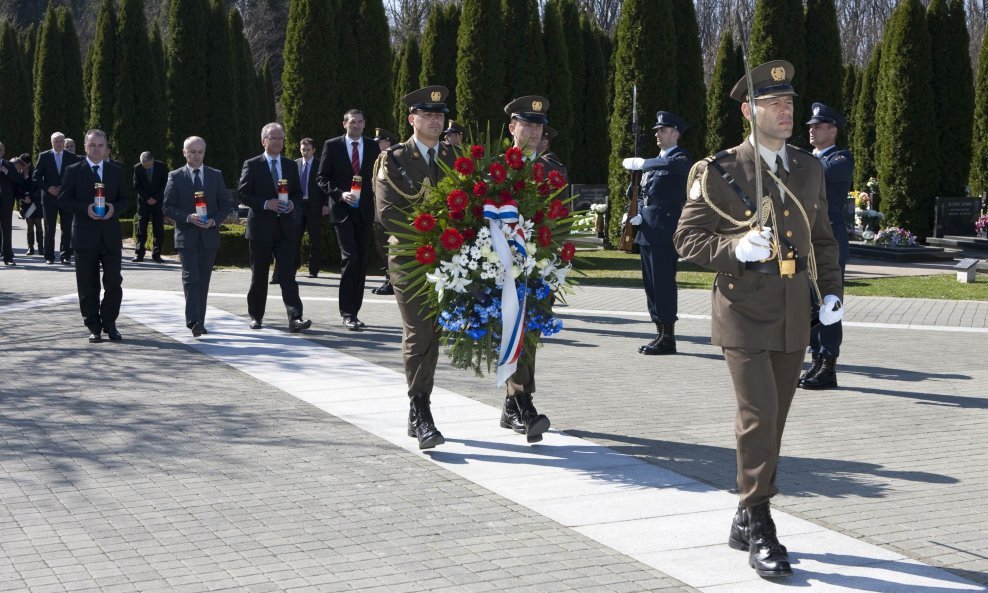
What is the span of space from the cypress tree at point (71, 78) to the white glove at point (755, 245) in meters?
34.3

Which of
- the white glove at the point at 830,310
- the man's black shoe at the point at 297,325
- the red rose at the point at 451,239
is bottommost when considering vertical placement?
the man's black shoe at the point at 297,325

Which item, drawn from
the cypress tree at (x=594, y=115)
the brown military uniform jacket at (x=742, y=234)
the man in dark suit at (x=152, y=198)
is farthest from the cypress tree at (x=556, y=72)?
the brown military uniform jacket at (x=742, y=234)

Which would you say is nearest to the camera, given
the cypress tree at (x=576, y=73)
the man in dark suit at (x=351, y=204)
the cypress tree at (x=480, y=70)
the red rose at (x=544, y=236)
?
the red rose at (x=544, y=236)

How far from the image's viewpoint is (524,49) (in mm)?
23453

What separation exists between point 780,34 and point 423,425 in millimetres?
20499

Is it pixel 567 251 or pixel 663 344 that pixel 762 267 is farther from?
pixel 663 344

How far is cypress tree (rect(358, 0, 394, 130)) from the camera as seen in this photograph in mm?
20984

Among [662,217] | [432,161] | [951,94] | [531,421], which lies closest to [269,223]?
[662,217]

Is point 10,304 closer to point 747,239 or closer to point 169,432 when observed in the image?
point 169,432

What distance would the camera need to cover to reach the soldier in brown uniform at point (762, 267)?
5449mm

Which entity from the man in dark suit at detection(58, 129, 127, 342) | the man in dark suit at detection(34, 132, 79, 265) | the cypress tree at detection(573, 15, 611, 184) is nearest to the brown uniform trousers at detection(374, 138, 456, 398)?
the man in dark suit at detection(58, 129, 127, 342)

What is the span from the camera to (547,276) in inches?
298

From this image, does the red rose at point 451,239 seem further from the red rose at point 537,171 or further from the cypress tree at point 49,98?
the cypress tree at point 49,98

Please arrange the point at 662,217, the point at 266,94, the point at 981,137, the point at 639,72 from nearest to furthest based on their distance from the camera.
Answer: the point at 662,217 → the point at 639,72 → the point at 981,137 → the point at 266,94
